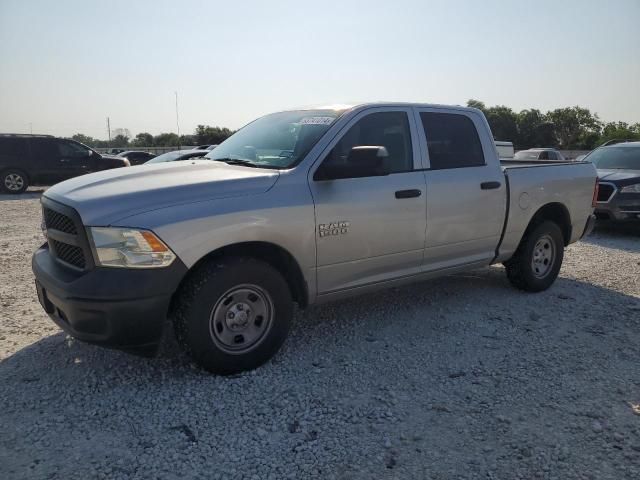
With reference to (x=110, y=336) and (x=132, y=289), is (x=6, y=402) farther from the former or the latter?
(x=132, y=289)

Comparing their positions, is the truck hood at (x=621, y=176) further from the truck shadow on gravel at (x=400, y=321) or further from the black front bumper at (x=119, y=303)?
the black front bumper at (x=119, y=303)

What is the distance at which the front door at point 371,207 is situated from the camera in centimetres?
378

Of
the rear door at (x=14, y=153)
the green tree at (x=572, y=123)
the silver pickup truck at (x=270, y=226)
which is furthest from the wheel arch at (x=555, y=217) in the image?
the green tree at (x=572, y=123)

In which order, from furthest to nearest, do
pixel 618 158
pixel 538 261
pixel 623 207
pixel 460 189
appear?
pixel 618 158
pixel 623 207
pixel 538 261
pixel 460 189

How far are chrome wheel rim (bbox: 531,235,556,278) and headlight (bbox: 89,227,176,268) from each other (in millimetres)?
4160

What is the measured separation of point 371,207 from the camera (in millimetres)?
3984

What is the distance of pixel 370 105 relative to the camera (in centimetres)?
424

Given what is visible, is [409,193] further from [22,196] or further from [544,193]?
[22,196]

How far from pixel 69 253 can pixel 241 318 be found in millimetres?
1198

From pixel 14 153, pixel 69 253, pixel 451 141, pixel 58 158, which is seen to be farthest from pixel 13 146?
pixel 451 141

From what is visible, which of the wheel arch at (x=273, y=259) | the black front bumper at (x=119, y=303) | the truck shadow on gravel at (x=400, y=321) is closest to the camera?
the black front bumper at (x=119, y=303)

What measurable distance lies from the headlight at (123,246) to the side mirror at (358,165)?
4.33 feet

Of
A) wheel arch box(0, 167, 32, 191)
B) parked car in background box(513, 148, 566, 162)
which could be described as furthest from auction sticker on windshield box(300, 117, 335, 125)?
wheel arch box(0, 167, 32, 191)

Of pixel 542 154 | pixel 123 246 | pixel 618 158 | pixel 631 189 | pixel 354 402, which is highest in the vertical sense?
pixel 542 154
